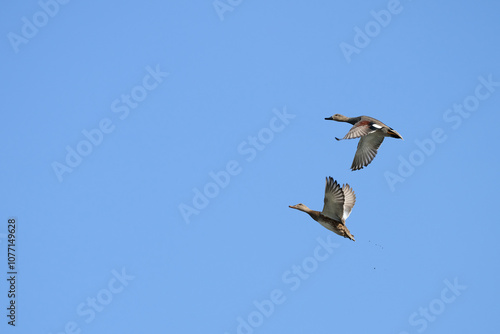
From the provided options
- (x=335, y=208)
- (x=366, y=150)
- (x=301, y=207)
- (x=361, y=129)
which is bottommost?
(x=335, y=208)

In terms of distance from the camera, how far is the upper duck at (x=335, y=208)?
28.5 meters

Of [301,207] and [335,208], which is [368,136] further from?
[301,207]

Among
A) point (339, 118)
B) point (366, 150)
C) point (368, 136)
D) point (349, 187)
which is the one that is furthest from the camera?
point (339, 118)

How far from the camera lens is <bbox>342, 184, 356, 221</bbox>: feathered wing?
2912 centimetres

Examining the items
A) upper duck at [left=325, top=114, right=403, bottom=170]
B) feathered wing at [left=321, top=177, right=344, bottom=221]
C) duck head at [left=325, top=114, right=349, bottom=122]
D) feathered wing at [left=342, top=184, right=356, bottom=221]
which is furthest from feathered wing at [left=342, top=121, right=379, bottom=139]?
duck head at [left=325, top=114, right=349, bottom=122]

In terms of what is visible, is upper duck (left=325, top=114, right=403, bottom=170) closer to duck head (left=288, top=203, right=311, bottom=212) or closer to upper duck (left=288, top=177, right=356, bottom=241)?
upper duck (left=288, top=177, right=356, bottom=241)

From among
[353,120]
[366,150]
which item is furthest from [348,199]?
[353,120]

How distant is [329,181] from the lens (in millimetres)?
28422

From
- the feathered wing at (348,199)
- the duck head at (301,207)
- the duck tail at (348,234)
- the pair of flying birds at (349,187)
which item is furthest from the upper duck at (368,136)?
the duck tail at (348,234)

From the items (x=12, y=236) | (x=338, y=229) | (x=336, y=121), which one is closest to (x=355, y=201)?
(x=338, y=229)

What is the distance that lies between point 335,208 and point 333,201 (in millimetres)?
294

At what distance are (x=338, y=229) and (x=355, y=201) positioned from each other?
1.18m

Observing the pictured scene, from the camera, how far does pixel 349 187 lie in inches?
1179

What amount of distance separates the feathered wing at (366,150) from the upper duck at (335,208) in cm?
127
